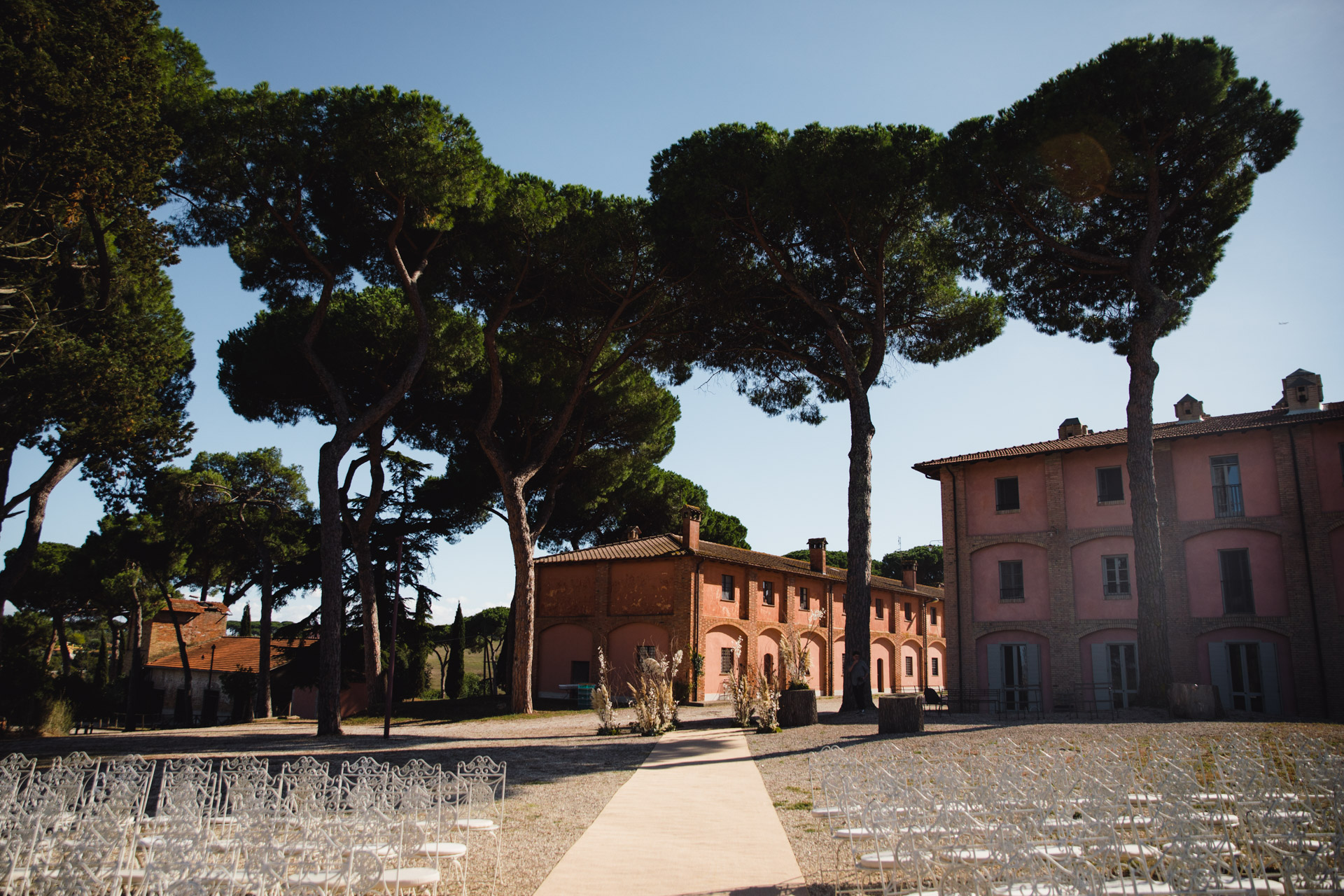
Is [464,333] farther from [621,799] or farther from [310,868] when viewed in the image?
[310,868]

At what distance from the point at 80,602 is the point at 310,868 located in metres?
37.2

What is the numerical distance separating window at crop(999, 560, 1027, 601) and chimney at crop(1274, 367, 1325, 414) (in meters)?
7.88

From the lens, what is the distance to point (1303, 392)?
20.9 metres

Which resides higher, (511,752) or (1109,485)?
(1109,485)

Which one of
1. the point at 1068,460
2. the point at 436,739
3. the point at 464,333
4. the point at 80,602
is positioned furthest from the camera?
the point at 80,602

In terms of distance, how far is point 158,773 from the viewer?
9953 millimetres

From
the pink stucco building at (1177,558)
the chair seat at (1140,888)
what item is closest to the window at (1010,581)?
the pink stucco building at (1177,558)

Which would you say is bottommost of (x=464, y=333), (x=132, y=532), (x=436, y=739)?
(x=436, y=739)

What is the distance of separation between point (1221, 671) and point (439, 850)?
72.7 ft

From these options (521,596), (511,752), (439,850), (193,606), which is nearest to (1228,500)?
(521,596)

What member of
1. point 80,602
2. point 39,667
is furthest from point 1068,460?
point 80,602

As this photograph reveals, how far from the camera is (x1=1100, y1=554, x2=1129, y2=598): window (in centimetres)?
2241

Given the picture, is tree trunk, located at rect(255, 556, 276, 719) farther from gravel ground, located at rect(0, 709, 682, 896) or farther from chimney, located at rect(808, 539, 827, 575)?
chimney, located at rect(808, 539, 827, 575)

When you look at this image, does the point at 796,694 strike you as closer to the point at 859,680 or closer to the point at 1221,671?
the point at 859,680
